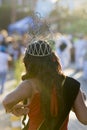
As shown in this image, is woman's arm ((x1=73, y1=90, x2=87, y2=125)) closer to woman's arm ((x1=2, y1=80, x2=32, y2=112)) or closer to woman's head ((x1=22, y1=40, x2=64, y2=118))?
woman's head ((x1=22, y1=40, x2=64, y2=118))

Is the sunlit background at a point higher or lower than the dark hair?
lower

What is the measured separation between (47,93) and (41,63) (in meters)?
0.23

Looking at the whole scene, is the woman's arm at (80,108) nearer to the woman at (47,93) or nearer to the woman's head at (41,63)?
the woman at (47,93)

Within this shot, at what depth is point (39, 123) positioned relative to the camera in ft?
13.7

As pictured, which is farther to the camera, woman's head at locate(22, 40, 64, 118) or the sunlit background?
the sunlit background

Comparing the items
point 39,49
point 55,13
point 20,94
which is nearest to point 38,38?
point 39,49

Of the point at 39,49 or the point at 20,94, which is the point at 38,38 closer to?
the point at 39,49

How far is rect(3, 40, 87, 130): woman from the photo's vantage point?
13.5 feet

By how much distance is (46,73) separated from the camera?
413 centimetres

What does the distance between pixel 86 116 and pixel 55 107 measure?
0.85ft

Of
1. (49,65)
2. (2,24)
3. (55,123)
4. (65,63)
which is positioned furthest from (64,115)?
(2,24)

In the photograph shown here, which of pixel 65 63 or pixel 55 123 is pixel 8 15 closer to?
pixel 65 63

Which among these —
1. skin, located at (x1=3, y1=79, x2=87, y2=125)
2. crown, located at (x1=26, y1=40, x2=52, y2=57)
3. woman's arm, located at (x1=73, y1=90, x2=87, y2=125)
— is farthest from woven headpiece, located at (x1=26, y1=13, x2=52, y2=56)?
woman's arm, located at (x1=73, y1=90, x2=87, y2=125)

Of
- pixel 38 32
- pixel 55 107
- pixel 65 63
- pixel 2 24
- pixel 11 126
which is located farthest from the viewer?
pixel 2 24
